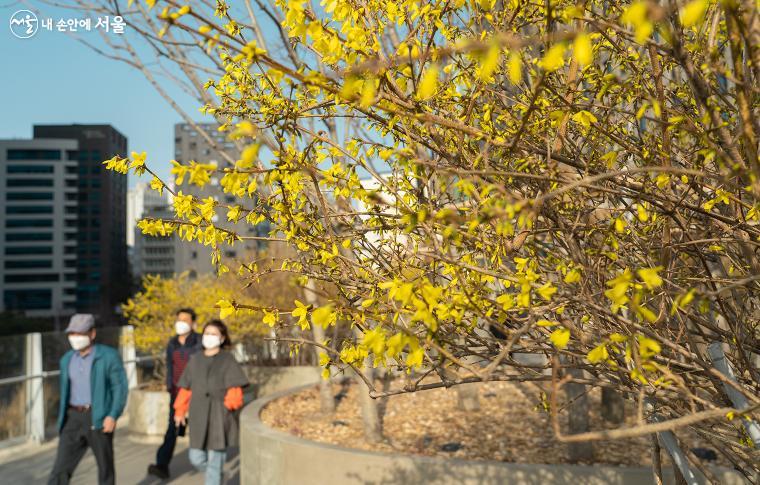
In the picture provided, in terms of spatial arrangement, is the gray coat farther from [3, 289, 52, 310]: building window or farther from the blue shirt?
[3, 289, 52, 310]: building window

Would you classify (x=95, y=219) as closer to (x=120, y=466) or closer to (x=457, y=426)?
(x=120, y=466)

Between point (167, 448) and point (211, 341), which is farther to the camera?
point (167, 448)

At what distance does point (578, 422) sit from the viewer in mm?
5719

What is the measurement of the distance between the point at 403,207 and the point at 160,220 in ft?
3.23

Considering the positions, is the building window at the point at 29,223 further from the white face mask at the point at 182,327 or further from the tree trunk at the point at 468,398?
the tree trunk at the point at 468,398

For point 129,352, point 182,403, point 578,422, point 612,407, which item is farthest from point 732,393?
point 129,352

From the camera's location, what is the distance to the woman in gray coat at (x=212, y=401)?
614 centimetres

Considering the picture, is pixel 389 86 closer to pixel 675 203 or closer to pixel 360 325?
pixel 360 325

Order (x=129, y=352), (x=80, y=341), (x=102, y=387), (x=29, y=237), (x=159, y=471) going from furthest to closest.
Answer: (x=29, y=237) < (x=129, y=352) < (x=159, y=471) < (x=80, y=341) < (x=102, y=387)

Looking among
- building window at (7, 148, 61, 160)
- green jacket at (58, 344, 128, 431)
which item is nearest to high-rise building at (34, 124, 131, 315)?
building window at (7, 148, 61, 160)

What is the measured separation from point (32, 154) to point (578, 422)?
115 meters

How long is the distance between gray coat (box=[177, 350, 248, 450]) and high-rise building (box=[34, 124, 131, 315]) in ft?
347

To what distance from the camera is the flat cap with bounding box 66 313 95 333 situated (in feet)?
19.2

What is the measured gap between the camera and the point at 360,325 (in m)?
2.41
